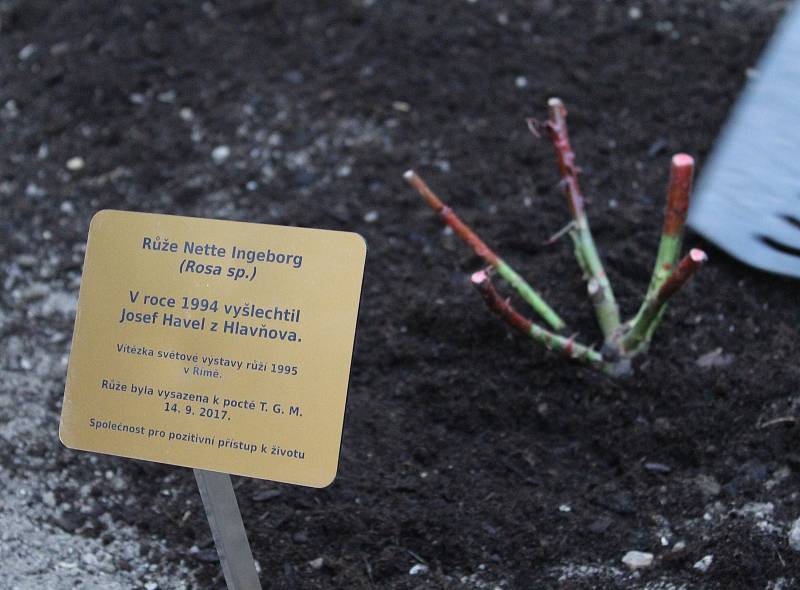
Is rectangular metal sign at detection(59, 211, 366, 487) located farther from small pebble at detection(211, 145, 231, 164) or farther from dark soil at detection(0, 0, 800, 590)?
small pebble at detection(211, 145, 231, 164)

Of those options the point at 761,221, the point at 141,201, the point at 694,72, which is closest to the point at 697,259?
the point at 761,221

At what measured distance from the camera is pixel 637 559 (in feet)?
4.78

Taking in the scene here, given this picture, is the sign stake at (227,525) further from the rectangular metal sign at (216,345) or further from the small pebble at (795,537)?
the small pebble at (795,537)

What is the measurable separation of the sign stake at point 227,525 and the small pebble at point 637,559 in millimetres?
567

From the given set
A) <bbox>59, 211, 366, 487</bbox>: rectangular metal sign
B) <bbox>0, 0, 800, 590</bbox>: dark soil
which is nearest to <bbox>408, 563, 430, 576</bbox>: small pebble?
<bbox>0, 0, 800, 590</bbox>: dark soil

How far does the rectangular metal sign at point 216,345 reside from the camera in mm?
1146

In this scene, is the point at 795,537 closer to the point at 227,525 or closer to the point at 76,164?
the point at 227,525

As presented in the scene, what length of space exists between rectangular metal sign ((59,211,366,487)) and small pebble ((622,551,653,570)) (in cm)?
57

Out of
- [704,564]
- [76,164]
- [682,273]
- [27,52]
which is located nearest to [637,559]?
[704,564]

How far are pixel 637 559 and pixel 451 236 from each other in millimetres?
854

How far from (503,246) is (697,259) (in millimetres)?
677

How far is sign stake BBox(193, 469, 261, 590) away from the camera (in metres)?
1.23

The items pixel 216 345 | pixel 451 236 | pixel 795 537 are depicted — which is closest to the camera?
pixel 216 345

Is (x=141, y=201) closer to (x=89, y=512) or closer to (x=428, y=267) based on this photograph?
(x=428, y=267)
